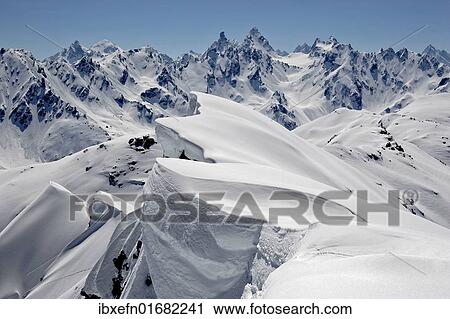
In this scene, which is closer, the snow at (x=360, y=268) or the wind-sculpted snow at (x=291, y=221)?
the snow at (x=360, y=268)

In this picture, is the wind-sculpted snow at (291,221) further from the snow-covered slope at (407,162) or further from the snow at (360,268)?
the snow-covered slope at (407,162)

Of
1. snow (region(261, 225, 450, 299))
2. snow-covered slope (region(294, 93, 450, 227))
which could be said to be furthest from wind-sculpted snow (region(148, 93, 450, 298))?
snow-covered slope (region(294, 93, 450, 227))

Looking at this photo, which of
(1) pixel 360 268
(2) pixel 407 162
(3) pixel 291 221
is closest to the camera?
(1) pixel 360 268

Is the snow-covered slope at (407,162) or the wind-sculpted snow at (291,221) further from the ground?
the snow-covered slope at (407,162)

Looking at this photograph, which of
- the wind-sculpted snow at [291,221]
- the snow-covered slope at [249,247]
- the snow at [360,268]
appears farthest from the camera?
the snow-covered slope at [249,247]

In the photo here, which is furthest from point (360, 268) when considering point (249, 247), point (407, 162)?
point (407, 162)

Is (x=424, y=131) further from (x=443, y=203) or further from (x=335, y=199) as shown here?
(x=335, y=199)

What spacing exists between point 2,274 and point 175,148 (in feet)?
266

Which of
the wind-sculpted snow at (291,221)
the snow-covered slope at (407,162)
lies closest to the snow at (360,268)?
the wind-sculpted snow at (291,221)

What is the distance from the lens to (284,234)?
13.6 metres

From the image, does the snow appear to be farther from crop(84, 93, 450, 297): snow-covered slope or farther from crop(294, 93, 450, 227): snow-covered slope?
crop(294, 93, 450, 227): snow-covered slope

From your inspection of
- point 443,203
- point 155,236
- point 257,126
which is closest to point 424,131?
point 443,203

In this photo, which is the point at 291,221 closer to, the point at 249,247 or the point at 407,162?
the point at 249,247

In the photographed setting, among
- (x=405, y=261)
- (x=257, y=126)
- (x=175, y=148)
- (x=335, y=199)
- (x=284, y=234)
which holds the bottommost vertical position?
(x=405, y=261)
